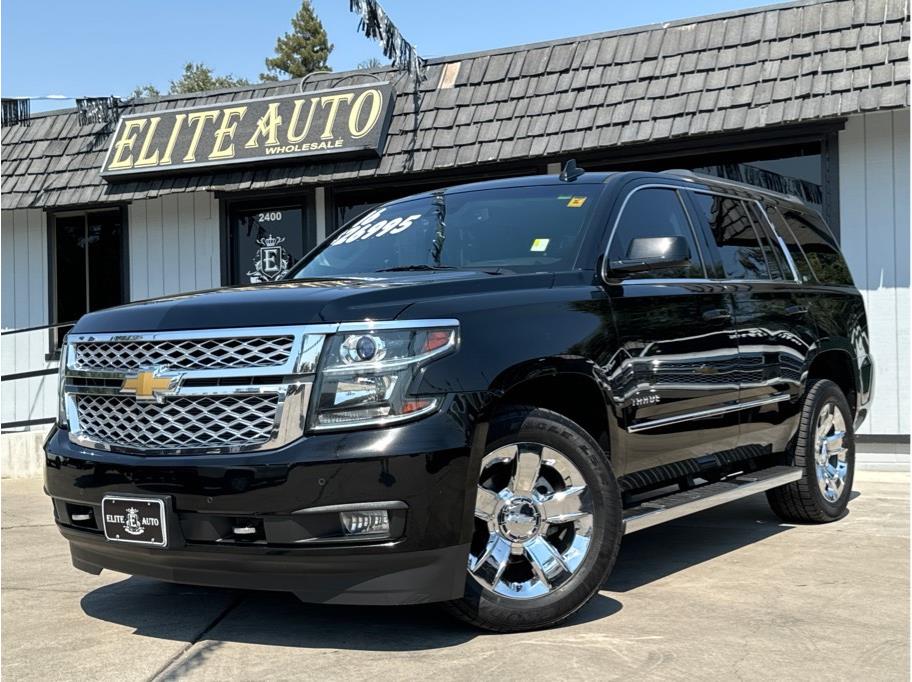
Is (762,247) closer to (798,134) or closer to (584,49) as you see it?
(798,134)

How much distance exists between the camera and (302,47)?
5016 centimetres

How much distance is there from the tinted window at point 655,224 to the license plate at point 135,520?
231cm

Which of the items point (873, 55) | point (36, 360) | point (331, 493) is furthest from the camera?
point (36, 360)

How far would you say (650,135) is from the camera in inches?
390

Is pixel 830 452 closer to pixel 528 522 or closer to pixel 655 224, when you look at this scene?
pixel 655 224

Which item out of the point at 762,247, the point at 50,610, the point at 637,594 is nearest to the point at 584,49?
the point at 762,247

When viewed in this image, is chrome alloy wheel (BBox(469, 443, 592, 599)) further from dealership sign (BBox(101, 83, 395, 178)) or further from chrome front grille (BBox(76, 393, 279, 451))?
dealership sign (BBox(101, 83, 395, 178))

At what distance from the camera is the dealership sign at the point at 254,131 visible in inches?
454

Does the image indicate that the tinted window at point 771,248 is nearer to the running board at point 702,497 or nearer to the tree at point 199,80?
the running board at point 702,497

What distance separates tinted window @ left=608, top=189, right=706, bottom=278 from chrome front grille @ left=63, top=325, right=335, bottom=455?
5.89 ft

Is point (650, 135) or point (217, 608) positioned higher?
point (650, 135)

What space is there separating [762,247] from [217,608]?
3711mm

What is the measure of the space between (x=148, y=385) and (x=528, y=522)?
1.55m

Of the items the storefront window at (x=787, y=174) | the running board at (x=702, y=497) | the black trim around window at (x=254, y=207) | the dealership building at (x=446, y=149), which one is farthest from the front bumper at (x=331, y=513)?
the black trim around window at (x=254, y=207)
